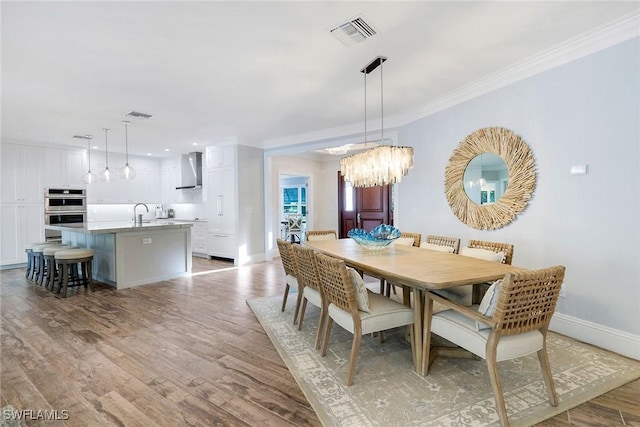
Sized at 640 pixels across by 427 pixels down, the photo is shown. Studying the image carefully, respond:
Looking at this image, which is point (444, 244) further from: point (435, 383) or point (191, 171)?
point (191, 171)

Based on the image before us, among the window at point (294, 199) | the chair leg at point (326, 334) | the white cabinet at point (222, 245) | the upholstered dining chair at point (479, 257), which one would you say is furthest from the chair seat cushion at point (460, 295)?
the window at point (294, 199)

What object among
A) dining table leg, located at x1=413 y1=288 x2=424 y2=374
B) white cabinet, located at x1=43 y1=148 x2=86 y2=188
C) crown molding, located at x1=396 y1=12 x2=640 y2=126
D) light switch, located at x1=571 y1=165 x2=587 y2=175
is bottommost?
dining table leg, located at x1=413 y1=288 x2=424 y2=374

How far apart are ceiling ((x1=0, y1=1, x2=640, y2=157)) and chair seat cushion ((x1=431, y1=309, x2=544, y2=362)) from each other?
2.11 metres

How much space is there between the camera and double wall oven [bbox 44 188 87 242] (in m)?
6.34

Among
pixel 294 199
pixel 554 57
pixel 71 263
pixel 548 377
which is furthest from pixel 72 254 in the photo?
pixel 294 199

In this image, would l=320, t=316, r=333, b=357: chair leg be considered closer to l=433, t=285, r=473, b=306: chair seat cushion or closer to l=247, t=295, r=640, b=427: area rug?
l=247, t=295, r=640, b=427: area rug

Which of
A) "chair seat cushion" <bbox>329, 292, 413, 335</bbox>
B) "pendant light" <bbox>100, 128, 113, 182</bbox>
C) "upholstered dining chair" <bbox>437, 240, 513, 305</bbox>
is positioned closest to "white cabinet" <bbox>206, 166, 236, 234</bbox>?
"pendant light" <bbox>100, 128, 113, 182</bbox>

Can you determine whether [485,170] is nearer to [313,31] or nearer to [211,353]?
[313,31]

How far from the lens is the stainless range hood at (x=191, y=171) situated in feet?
24.5

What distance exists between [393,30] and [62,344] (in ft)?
12.5

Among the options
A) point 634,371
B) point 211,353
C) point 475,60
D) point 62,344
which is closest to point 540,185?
point 475,60

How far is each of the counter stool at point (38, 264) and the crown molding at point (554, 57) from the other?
6.16m

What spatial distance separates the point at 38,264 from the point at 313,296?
485 cm

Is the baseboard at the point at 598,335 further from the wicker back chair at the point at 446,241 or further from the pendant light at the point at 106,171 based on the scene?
the pendant light at the point at 106,171
